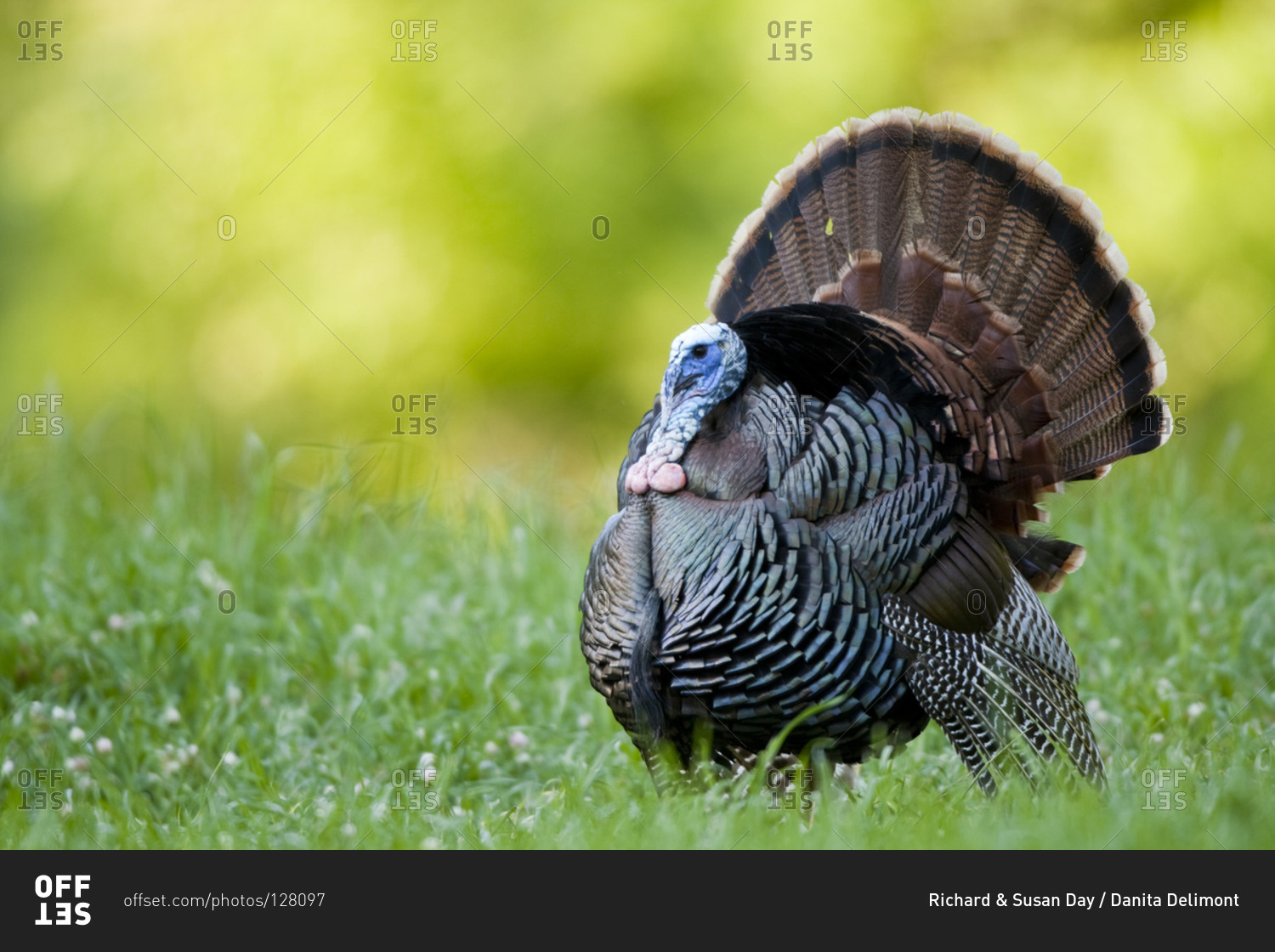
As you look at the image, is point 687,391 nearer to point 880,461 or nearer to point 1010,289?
point 880,461

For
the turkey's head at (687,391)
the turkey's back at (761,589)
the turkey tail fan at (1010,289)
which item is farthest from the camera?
the turkey tail fan at (1010,289)

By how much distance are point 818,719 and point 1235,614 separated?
230 centimetres

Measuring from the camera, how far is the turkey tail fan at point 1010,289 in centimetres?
386

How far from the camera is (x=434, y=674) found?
183 inches

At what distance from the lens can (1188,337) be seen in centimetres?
678

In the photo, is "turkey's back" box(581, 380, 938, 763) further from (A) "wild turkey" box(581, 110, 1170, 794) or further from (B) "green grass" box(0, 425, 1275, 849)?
(B) "green grass" box(0, 425, 1275, 849)

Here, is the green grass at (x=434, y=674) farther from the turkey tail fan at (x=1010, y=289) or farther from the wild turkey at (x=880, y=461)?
the turkey tail fan at (x=1010, y=289)

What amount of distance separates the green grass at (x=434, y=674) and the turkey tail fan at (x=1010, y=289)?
0.94 metres

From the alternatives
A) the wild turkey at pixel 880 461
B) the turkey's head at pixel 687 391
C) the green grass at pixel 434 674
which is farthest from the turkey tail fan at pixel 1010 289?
the green grass at pixel 434 674

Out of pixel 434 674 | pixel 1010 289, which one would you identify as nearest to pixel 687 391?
pixel 1010 289

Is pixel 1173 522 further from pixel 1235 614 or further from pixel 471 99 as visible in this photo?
pixel 471 99

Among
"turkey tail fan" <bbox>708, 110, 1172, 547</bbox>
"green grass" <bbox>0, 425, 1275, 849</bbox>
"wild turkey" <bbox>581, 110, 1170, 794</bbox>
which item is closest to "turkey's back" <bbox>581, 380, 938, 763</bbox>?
"wild turkey" <bbox>581, 110, 1170, 794</bbox>

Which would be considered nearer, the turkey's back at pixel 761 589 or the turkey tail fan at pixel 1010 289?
the turkey's back at pixel 761 589

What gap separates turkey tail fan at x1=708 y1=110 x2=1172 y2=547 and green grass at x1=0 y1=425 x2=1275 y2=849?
941 mm
